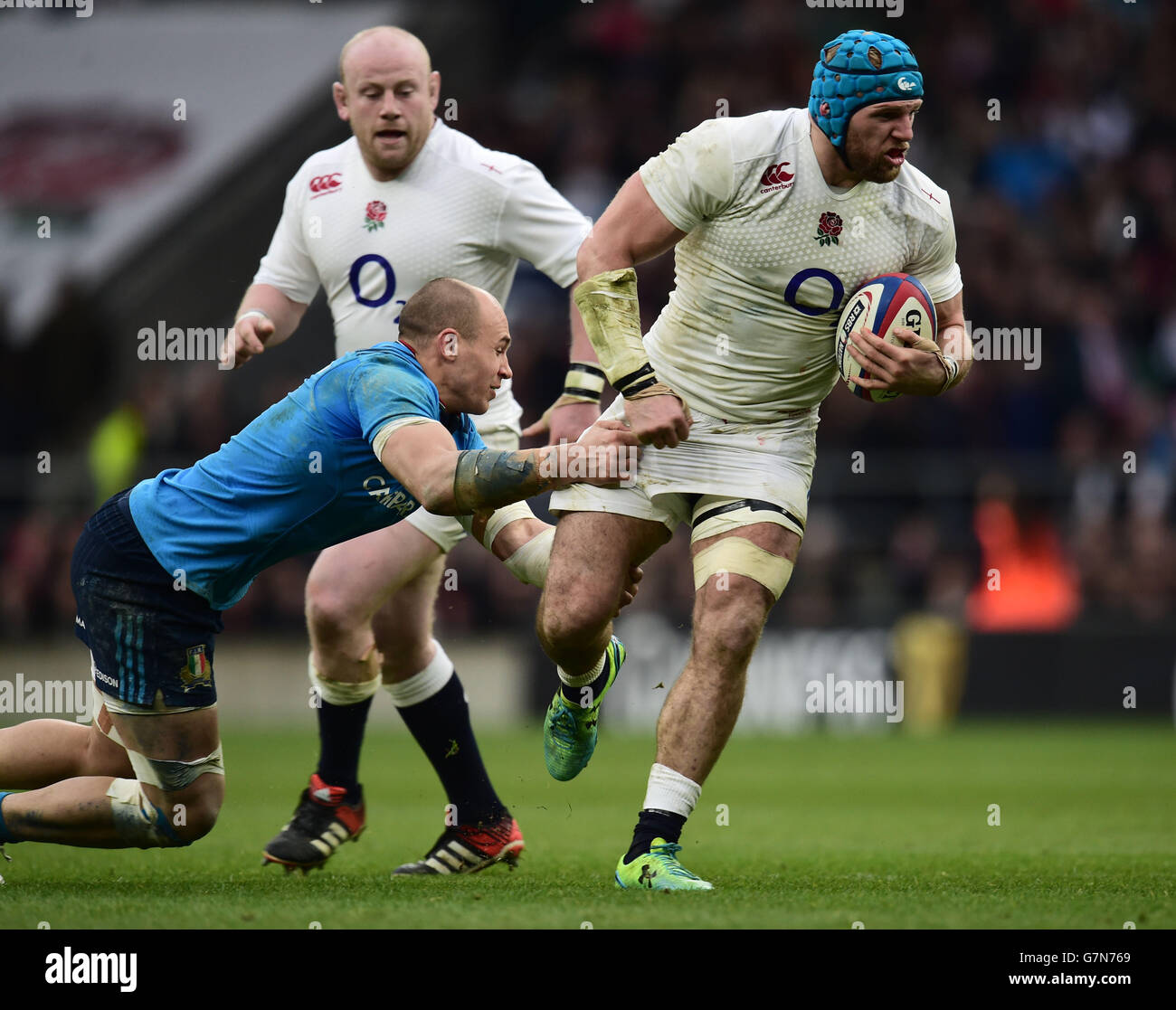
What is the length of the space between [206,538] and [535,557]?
51.1 inches

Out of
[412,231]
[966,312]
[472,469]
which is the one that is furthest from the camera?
[966,312]

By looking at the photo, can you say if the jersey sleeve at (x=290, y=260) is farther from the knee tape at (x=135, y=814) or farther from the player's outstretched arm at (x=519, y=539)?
the knee tape at (x=135, y=814)

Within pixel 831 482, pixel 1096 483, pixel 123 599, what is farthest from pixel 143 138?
pixel 123 599

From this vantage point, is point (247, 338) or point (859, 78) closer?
point (859, 78)

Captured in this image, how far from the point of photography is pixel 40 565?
14648 mm

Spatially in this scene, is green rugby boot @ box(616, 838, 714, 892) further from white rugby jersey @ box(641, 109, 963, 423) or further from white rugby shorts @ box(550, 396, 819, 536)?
white rugby jersey @ box(641, 109, 963, 423)

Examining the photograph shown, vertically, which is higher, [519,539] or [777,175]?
[777,175]

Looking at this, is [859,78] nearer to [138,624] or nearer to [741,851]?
[138,624]

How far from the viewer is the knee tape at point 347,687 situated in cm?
658

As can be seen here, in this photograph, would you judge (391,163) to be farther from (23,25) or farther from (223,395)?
(23,25)

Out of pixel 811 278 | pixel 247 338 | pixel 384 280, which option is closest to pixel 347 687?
pixel 247 338

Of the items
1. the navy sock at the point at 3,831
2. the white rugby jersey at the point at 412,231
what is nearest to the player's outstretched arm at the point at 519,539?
the white rugby jersey at the point at 412,231

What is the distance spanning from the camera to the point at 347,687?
21.7 ft

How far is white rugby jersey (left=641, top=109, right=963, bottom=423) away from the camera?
18.7 ft
